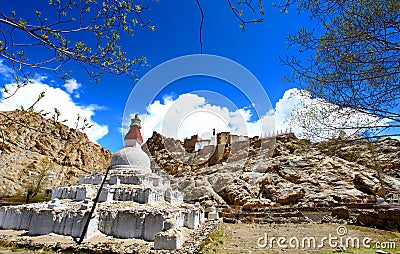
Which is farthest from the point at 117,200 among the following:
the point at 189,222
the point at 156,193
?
the point at 189,222

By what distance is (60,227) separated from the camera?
1462 cm

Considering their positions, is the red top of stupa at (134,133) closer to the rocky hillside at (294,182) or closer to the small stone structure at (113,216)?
the small stone structure at (113,216)

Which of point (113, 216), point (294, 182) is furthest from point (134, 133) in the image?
point (294, 182)

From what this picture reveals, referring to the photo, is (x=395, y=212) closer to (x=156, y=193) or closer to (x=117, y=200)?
(x=156, y=193)

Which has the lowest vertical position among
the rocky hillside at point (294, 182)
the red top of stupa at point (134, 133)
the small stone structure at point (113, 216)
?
the small stone structure at point (113, 216)

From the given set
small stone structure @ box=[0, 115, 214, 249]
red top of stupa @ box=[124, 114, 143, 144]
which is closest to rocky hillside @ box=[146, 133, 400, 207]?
small stone structure @ box=[0, 115, 214, 249]

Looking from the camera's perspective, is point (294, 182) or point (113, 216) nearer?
point (113, 216)

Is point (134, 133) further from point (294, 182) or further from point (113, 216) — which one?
point (294, 182)

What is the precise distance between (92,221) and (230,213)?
43.5 ft

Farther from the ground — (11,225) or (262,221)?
(262,221)

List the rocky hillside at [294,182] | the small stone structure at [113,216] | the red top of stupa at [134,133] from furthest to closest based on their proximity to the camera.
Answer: the red top of stupa at [134,133]
the rocky hillside at [294,182]
the small stone structure at [113,216]

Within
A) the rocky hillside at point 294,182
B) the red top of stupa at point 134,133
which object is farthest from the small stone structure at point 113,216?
the rocky hillside at point 294,182

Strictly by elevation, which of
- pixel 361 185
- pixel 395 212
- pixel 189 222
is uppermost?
pixel 361 185

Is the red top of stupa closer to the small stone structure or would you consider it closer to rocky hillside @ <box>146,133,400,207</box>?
the small stone structure
